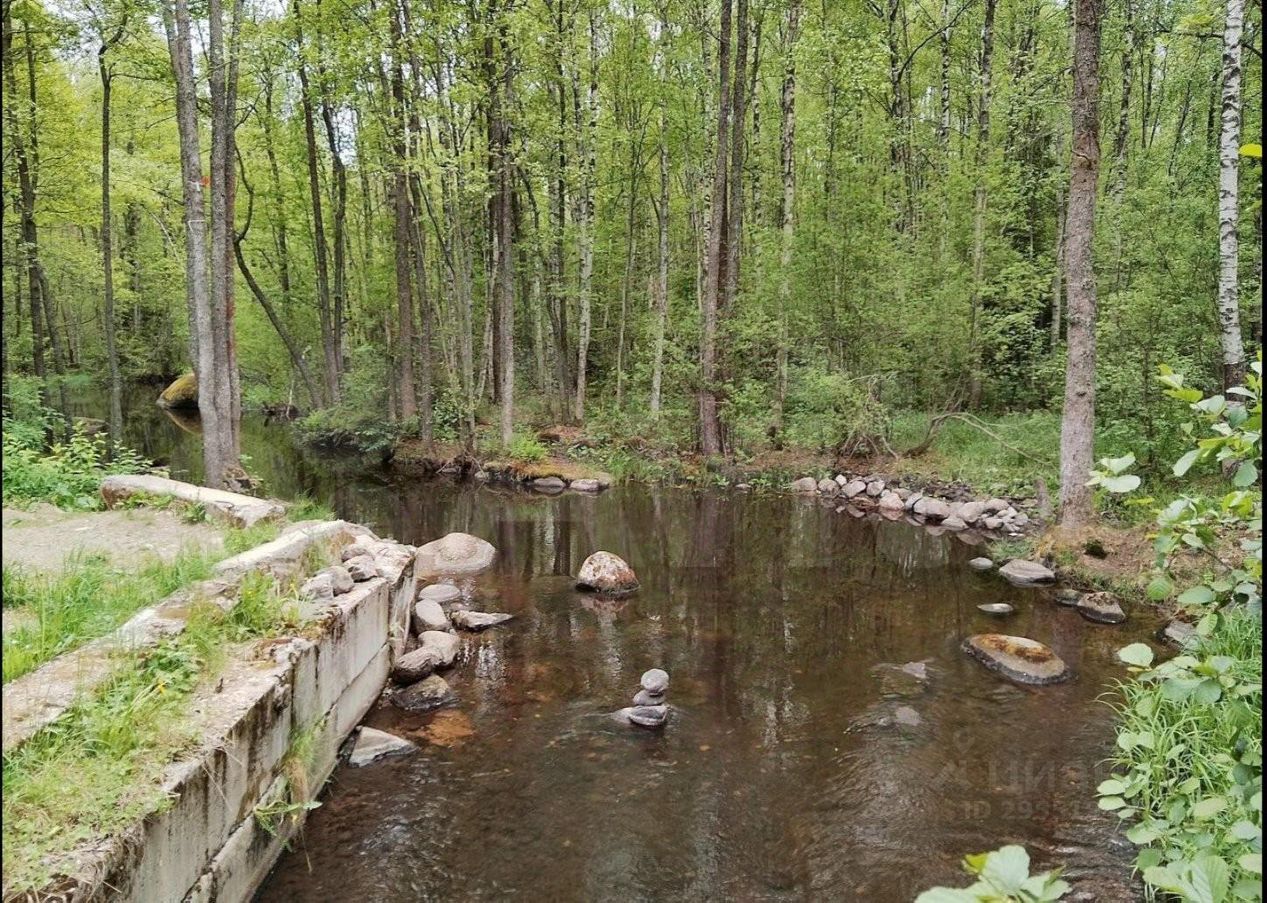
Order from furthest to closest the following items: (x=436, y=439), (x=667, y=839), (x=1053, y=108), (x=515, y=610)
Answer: (x=436, y=439)
(x=1053, y=108)
(x=515, y=610)
(x=667, y=839)

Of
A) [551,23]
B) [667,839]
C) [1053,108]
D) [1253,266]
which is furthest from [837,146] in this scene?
[667,839]

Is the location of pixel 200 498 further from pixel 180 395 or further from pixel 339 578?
pixel 180 395

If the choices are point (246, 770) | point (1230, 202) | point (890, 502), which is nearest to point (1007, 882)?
point (246, 770)

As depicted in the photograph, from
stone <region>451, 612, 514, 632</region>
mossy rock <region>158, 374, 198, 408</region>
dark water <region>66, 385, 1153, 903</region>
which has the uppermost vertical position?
mossy rock <region>158, 374, 198, 408</region>

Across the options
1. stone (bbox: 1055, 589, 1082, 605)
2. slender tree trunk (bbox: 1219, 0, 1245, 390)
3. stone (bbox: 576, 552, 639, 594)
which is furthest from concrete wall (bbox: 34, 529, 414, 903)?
slender tree trunk (bbox: 1219, 0, 1245, 390)

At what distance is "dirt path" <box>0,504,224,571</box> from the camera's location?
616 centimetres

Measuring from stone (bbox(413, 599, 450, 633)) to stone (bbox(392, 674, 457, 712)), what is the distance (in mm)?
1242

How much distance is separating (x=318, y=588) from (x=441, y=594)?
363 centimetres

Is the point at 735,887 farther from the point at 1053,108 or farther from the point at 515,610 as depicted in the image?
the point at 1053,108

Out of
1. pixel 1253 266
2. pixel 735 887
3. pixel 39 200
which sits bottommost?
pixel 735 887

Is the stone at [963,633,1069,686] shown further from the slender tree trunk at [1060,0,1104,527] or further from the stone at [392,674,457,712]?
the stone at [392,674,457,712]

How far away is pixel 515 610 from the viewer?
9352 millimetres

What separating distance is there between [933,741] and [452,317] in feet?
59.0

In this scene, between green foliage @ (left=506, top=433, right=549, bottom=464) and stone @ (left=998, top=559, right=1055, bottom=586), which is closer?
stone @ (left=998, top=559, right=1055, bottom=586)
